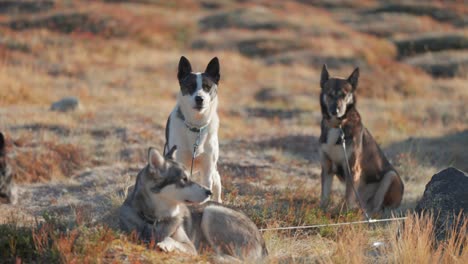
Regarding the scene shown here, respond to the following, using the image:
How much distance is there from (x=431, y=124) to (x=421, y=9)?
3078 cm

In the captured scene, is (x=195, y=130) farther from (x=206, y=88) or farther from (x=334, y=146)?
(x=334, y=146)

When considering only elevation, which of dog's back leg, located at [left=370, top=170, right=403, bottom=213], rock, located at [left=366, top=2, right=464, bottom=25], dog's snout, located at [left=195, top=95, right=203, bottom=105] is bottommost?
dog's back leg, located at [left=370, top=170, right=403, bottom=213]

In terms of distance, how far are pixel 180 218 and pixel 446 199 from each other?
3021 millimetres

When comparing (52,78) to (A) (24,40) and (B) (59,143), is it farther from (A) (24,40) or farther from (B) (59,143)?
(B) (59,143)

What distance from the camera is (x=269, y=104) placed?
20844 millimetres

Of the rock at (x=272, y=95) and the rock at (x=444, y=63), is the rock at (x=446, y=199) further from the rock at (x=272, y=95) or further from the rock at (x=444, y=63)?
the rock at (x=444, y=63)

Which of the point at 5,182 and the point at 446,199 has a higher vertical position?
the point at 5,182

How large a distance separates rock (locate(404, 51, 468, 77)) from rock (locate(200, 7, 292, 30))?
10.6 meters

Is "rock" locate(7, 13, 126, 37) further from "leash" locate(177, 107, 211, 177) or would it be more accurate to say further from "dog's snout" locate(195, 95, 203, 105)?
"dog's snout" locate(195, 95, 203, 105)

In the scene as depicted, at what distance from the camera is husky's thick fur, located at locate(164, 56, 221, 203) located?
324 inches

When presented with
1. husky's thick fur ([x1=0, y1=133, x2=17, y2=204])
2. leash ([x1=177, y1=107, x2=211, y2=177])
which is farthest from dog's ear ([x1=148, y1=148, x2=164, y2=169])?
leash ([x1=177, y1=107, x2=211, y2=177])

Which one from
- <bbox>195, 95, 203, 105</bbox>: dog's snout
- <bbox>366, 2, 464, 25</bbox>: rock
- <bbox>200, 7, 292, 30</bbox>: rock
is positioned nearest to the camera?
<bbox>195, 95, 203, 105</bbox>: dog's snout

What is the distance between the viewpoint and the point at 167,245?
6.15 meters

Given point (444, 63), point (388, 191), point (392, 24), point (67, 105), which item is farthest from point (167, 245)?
point (392, 24)
